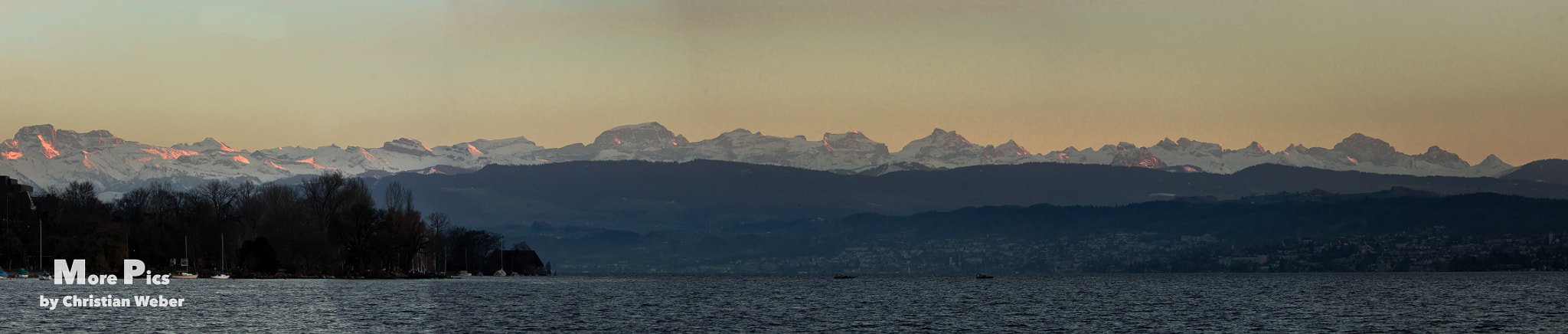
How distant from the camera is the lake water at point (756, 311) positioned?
98.9 m

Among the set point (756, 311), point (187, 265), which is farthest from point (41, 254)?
point (756, 311)

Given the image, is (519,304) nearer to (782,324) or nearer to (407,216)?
(782,324)

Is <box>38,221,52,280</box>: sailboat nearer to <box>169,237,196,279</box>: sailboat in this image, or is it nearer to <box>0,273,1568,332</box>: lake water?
<box>0,273,1568,332</box>: lake water

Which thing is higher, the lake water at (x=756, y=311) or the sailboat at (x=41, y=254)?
the sailboat at (x=41, y=254)

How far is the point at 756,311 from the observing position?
416 feet

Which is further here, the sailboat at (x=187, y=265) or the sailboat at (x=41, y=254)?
the sailboat at (x=187, y=265)

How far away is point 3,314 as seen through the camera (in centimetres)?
9831

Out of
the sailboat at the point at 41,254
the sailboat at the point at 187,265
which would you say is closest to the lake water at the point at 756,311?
the sailboat at the point at 187,265

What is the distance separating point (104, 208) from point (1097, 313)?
459 feet

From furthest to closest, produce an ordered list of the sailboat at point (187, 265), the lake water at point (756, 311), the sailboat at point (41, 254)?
1. the sailboat at point (187, 265)
2. the sailboat at point (41, 254)
3. the lake water at point (756, 311)

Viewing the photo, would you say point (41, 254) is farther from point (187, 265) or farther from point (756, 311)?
point (756, 311)

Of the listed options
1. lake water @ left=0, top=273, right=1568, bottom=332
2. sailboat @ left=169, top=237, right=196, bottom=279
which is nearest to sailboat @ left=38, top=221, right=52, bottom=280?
lake water @ left=0, top=273, right=1568, bottom=332

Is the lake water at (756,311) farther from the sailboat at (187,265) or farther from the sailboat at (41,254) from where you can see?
the sailboat at (41,254)

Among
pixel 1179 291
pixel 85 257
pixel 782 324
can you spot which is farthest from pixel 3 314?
pixel 1179 291
